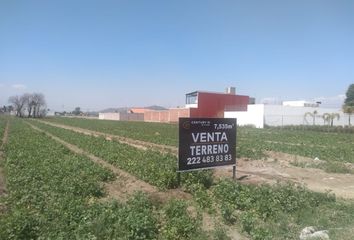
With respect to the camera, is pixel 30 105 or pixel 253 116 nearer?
pixel 253 116

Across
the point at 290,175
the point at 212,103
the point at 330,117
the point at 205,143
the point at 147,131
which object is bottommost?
the point at 290,175

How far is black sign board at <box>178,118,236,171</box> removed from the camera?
1030 centimetres

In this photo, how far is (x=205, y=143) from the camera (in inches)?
427

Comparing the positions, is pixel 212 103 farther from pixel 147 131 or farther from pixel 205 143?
pixel 205 143

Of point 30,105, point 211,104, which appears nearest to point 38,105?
point 30,105

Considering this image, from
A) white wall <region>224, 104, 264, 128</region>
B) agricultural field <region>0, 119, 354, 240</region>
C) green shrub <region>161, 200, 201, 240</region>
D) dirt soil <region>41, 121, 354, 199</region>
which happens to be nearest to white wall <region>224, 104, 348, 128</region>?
white wall <region>224, 104, 264, 128</region>

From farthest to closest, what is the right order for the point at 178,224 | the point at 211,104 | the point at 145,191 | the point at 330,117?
the point at 211,104
the point at 330,117
the point at 145,191
the point at 178,224

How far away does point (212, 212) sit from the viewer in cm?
820

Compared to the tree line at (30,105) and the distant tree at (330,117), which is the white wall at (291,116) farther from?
the tree line at (30,105)

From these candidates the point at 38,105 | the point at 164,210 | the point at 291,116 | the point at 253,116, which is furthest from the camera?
the point at 38,105

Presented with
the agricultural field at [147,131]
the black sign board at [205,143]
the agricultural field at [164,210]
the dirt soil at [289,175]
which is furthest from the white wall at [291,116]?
the agricultural field at [164,210]

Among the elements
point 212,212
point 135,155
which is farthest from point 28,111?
point 212,212

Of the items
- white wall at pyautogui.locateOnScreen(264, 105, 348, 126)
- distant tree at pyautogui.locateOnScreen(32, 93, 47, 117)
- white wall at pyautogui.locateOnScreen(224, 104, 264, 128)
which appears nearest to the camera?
white wall at pyautogui.locateOnScreen(224, 104, 264, 128)

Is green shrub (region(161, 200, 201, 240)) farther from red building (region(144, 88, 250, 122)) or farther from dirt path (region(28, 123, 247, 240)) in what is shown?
red building (region(144, 88, 250, 122))
